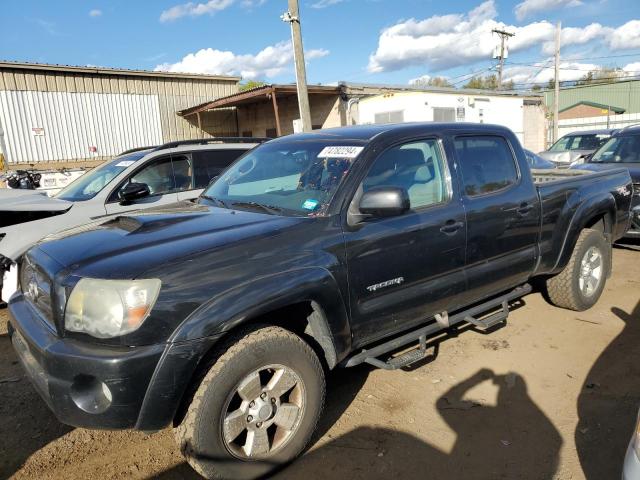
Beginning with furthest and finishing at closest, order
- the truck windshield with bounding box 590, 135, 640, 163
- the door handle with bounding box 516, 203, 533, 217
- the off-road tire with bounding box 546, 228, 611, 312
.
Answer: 1. the truck windshield with bounding box 590, 135, 640, 163
2. the off-road tire with bounding box 546, 228, 611, 312
3. the door handle with bounding box 516, 203, 533, 217

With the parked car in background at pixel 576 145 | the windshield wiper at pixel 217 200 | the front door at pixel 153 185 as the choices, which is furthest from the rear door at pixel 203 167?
the parked car in background at pixel 576 145

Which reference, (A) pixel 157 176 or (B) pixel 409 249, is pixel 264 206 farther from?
(A) pixel 157 176

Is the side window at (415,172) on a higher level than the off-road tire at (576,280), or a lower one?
higher

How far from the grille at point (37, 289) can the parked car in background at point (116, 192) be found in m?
2.04

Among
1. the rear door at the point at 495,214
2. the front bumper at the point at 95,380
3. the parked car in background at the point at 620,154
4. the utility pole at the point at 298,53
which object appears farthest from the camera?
the utility pole at the point at 298,53

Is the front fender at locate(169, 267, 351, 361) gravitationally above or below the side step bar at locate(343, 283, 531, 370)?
above

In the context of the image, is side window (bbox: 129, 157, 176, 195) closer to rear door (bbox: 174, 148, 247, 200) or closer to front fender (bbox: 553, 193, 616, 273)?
rear door (bbox: 174, 148, 247, 200)

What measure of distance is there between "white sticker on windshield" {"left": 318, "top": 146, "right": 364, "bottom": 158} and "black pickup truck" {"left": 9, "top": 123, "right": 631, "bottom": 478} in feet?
0.05

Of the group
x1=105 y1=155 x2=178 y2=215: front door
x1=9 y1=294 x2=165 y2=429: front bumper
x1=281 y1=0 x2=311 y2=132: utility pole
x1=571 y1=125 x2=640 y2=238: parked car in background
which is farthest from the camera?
x1=281 y1=0 x2=311 y2=132: utility pole

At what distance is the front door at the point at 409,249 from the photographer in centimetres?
295

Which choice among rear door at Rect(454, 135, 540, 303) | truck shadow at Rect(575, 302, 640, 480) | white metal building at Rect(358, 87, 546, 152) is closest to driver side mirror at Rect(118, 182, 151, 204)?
rear door at Rect(454, 135, 540, 303)

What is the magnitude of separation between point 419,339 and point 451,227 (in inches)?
31.6

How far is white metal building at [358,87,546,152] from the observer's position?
57.6 ft

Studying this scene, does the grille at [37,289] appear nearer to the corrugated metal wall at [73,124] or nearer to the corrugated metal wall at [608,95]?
the corrugated metal wall at [73,124]
